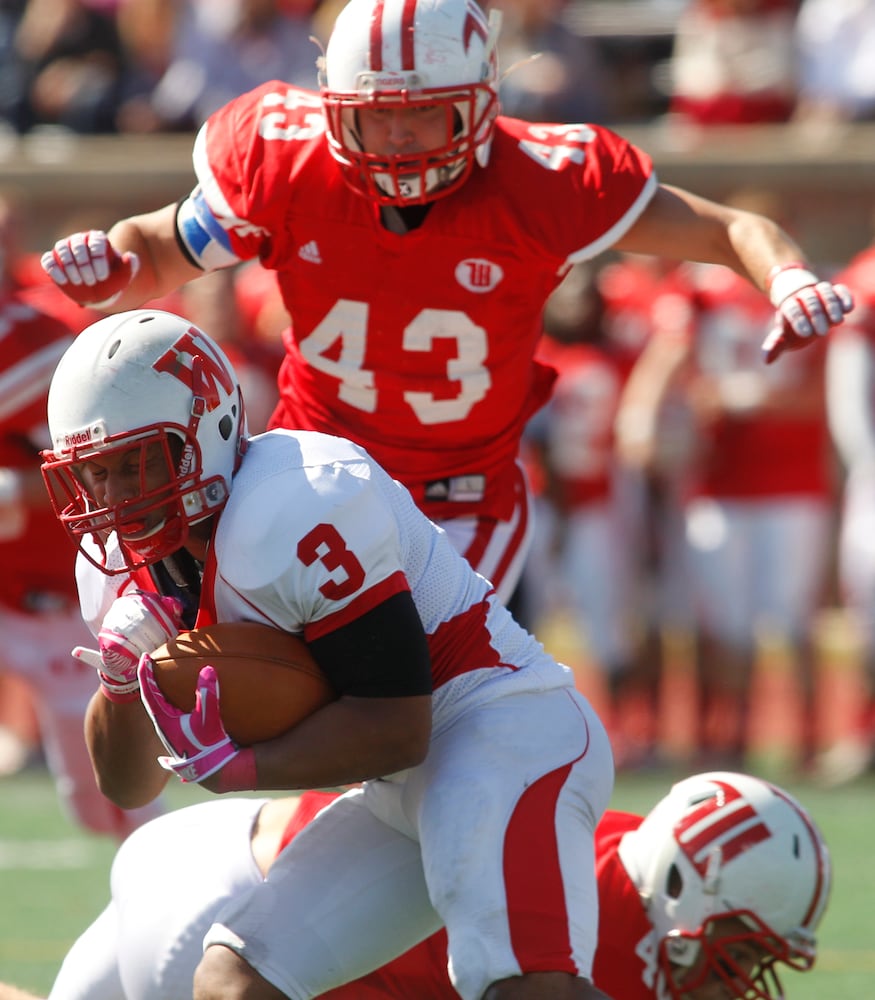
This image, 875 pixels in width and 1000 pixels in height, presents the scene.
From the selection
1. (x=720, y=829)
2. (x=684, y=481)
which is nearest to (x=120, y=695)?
(x=720, y=829)

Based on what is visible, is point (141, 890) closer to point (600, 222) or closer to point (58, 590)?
point (600, 222)

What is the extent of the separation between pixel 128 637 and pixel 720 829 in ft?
3.98

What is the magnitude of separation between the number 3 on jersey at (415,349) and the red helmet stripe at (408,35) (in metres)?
0.53

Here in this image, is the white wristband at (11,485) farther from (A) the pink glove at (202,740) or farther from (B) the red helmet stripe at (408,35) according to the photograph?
(A) the pink glove at (202,740)

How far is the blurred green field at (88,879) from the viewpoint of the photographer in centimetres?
490

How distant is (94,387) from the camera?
310cm

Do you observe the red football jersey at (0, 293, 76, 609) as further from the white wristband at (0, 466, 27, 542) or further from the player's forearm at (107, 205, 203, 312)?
the player's forearm at (107, 205, 203, 312)

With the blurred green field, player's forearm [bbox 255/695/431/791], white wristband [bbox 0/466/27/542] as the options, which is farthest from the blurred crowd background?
player's forearm [bbox 255/695/431/791]

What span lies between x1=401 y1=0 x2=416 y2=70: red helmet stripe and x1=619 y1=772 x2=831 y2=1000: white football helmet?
1576 mm

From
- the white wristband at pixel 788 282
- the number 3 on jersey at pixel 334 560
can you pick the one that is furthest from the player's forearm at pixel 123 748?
the white wristband at pixel 788 282

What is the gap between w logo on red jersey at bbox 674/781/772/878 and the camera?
3525mm

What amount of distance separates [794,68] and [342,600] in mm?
7434

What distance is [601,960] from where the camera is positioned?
11.6 feet

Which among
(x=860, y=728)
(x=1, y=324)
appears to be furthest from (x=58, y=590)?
(x=860, y=728)
